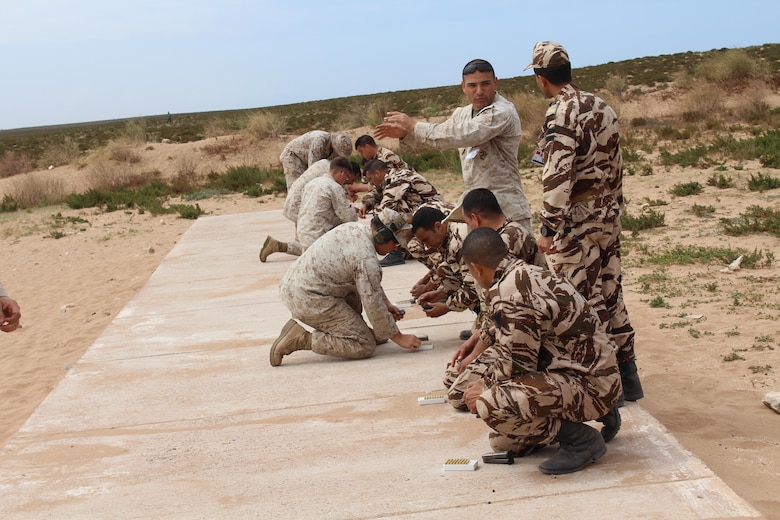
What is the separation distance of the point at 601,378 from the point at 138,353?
4.20 metres

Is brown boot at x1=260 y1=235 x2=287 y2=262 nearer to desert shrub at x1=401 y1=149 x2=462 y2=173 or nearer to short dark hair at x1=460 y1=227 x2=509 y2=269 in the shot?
short dark hair at x1=460 y1=227 x2=509 y2=269

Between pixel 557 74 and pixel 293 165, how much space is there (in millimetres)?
7027

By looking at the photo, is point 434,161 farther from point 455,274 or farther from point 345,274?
point 455,274

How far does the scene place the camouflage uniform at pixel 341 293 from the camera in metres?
6.06

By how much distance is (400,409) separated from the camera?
17.4ft

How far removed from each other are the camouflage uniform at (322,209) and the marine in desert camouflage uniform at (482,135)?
3.47 metres

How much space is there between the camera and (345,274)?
619cm

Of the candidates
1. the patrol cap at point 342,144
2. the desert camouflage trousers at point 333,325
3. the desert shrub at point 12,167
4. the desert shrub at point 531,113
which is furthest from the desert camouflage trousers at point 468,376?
the desert shrub at point 12,167

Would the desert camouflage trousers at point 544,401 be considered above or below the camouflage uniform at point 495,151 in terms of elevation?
below

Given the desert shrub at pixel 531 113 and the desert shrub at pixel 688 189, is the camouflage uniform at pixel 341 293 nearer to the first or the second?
the desert shrub at pixel 688 189

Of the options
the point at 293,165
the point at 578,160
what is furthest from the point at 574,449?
the point at 293,165

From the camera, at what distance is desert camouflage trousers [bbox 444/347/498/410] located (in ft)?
16.5

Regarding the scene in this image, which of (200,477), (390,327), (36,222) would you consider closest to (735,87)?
(36,222)

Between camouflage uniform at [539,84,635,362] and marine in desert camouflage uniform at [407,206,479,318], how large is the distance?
0.93 meters
